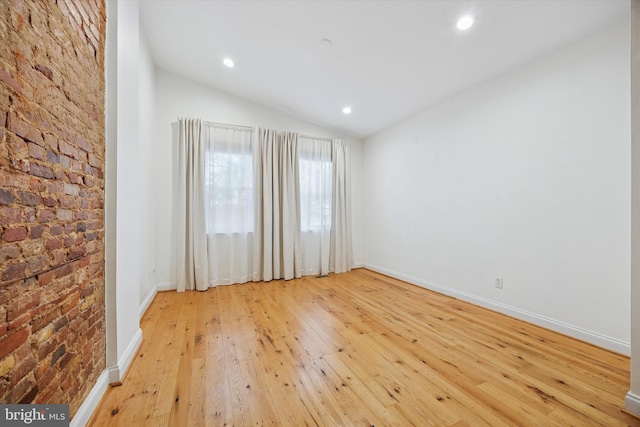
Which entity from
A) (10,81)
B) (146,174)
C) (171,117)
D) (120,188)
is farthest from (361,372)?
(171,117)

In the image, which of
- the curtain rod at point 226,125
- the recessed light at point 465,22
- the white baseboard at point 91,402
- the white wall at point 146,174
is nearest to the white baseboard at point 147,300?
the white wall at point 146,174

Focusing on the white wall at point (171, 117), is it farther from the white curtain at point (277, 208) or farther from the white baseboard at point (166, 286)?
the white curtain at point (277, 208)

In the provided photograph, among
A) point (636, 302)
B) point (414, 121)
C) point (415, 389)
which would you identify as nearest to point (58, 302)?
point (415, 389)

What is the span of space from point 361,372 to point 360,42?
282 centimetres

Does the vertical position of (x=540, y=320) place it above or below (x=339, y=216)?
below

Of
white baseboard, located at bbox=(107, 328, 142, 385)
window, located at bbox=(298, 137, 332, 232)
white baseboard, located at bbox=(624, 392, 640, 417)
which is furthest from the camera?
window, located at bbox=(298, 137, 332, 232)

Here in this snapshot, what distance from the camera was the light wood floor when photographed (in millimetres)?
1258

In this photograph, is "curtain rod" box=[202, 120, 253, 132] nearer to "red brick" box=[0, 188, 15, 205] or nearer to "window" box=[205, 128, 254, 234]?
"window" box=[205, 128, 254, 234]

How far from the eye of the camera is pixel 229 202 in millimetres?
3693

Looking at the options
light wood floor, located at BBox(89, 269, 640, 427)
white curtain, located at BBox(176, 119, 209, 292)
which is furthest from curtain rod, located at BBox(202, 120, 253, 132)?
light wood floor, located at BBox(89, 269, 640, 427)

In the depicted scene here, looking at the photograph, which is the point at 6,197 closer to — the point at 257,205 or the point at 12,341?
the point at 12,341

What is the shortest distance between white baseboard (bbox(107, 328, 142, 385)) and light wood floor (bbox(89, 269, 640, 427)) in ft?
0.15

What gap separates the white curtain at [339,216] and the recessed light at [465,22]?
251 cm

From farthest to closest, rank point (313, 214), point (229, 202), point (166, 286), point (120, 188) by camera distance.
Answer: point (313, 214)
point (229, 202)
point (166, 286)
point (120, 188)
